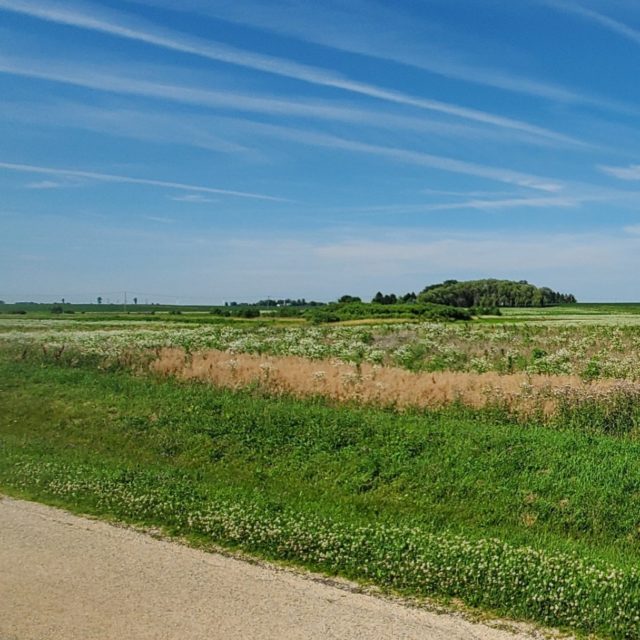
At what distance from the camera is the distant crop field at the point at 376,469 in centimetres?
846

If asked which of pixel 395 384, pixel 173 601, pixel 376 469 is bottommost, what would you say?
pixel 173 601

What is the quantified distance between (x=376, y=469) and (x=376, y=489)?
73cm

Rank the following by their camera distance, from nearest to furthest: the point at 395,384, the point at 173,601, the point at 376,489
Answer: the point at 173,601, the point at 376,489, the point at 395,384

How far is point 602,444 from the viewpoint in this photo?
45.3 feet

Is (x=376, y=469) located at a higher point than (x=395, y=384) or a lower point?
lower

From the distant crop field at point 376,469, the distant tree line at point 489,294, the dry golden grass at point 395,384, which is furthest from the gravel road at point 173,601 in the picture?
the distant tree line at point 489,294

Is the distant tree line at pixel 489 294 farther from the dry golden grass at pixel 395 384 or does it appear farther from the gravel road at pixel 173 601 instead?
the gravel road at pixel 173 601

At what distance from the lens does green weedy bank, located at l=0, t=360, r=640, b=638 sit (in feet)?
27.1

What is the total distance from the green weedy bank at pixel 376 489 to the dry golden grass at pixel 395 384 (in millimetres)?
902

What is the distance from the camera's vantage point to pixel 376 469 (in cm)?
1283

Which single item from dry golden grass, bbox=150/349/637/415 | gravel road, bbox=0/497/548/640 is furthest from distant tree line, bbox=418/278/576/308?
gravel road, bbox=0/497/548/640

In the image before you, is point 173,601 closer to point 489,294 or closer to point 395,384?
point 395,384

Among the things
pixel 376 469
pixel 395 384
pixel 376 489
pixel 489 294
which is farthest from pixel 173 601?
pixel 489 294

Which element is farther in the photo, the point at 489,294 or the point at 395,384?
the point at 489,294
